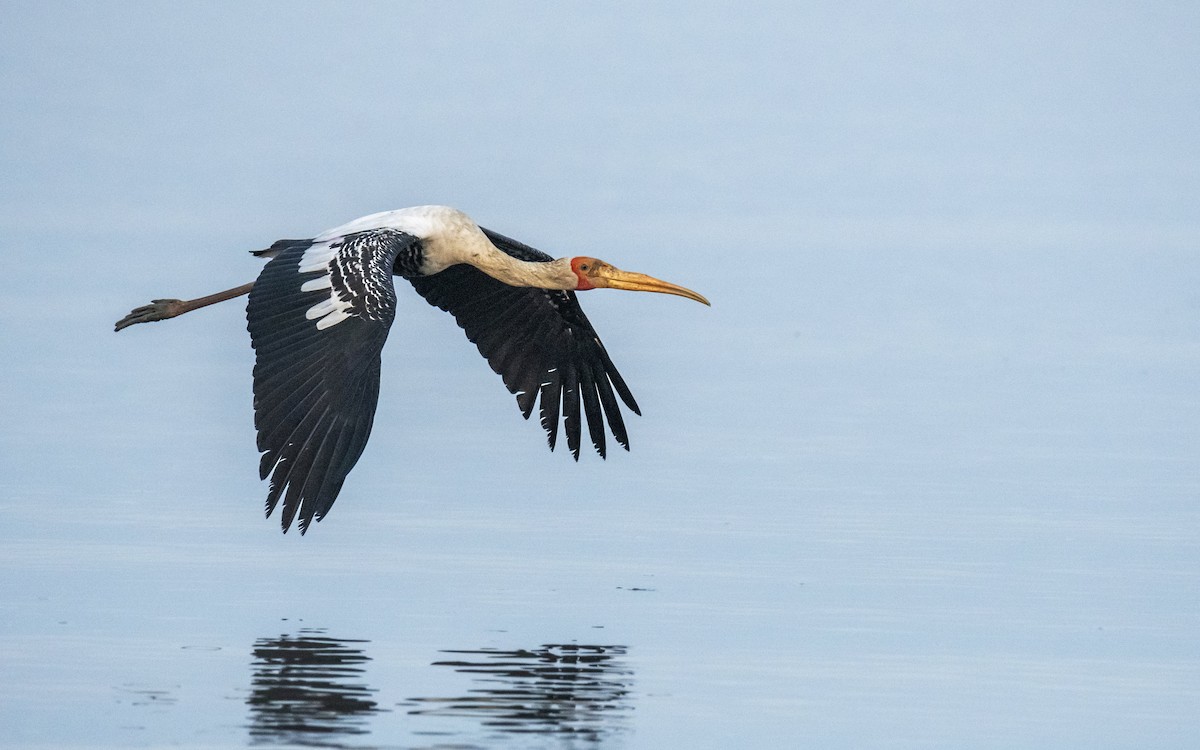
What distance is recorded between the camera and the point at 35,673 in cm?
947

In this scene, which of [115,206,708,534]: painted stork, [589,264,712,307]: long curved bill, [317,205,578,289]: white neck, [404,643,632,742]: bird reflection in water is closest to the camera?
[404,643,632,742]: bird reflection in water

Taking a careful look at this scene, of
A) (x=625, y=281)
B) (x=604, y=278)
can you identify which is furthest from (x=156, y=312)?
(x=625, y=281)

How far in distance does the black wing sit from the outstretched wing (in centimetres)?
189

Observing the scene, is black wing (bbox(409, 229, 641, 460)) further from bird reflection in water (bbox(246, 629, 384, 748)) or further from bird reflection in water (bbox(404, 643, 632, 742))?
bird reflection in water (bbox(246, 629, 384, 748))

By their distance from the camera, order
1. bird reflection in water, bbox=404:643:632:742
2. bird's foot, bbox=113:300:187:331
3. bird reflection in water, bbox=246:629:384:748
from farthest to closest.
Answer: bird's foot, bbox=113:300:187:331
bird reflection in water, bbox=404:643:632:742
bird reflection in water, bbox=246:629:384:748

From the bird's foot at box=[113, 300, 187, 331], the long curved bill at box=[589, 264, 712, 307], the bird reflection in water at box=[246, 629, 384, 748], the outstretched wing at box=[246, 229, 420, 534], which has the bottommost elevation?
the bird reflection in water at box=[246, 629, 384, 748]

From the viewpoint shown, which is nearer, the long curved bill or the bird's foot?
the long curved bill

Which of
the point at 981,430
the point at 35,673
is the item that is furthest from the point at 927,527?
the point at 35,673

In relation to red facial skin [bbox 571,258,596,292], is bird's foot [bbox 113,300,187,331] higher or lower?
lower

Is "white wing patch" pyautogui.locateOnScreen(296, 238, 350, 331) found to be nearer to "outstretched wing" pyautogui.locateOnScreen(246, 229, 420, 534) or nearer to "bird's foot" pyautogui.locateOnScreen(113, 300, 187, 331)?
"outstretched wing" pyautogui.locateOnScreen(246, 229, 420, 534)

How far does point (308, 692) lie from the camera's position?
9.28 m

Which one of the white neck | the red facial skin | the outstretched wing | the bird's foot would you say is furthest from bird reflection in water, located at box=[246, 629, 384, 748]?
the bird's foot

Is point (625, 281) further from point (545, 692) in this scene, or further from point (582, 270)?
point (545, 692)

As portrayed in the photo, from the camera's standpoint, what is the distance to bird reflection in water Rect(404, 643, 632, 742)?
29.7 ft
